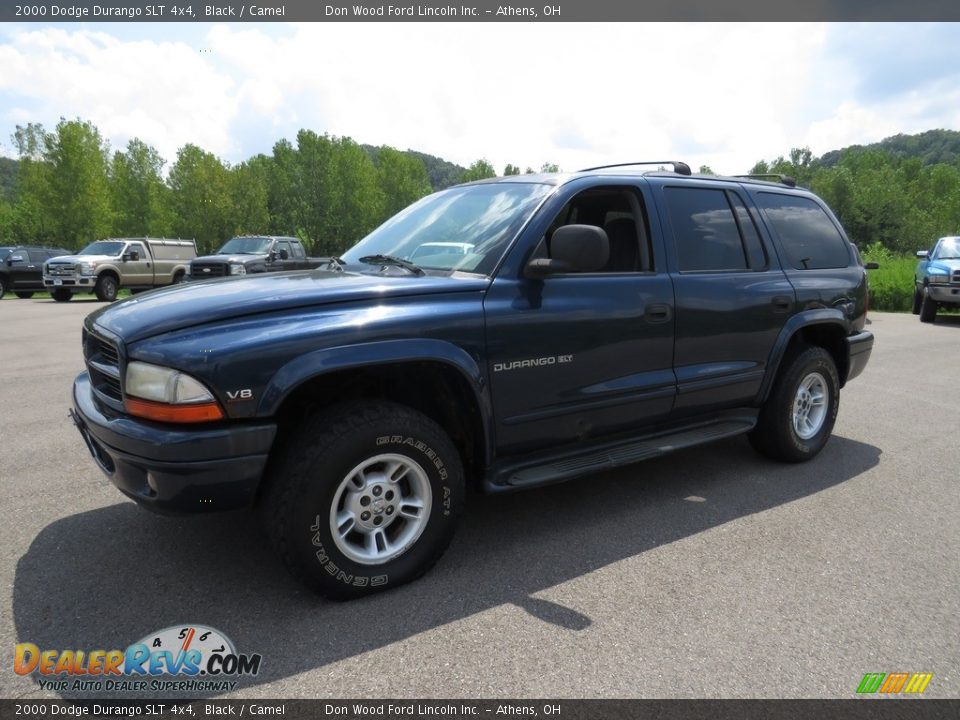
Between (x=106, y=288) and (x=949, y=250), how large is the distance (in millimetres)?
22534

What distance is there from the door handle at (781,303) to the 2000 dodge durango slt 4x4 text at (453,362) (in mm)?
19

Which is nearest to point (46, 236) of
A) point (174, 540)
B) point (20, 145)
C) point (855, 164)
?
point (20, 145)

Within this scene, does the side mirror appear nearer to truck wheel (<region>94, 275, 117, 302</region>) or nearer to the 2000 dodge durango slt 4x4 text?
the 2000 dodge durango slt 4x4 text

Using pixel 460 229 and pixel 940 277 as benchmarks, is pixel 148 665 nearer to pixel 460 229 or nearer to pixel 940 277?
pixel 460 229

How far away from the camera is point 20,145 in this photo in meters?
57.8

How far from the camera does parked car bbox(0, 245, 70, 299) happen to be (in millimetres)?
21359

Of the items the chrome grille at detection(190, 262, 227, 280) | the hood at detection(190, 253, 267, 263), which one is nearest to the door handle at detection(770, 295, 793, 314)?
the hood at detection(190, 253, 267, 263)

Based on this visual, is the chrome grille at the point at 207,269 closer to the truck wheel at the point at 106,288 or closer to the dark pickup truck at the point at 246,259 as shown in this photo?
the dark pickup truck at the point at 246,259

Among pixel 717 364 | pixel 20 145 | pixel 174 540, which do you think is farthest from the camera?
pixel 20 145

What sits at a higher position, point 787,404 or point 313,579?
point 787,404

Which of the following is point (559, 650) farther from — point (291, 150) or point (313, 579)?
point (291, 150)

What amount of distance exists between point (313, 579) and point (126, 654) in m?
0.71

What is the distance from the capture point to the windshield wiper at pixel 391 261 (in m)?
3.49

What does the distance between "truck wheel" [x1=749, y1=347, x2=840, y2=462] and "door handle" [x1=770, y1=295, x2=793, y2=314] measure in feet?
1.38
